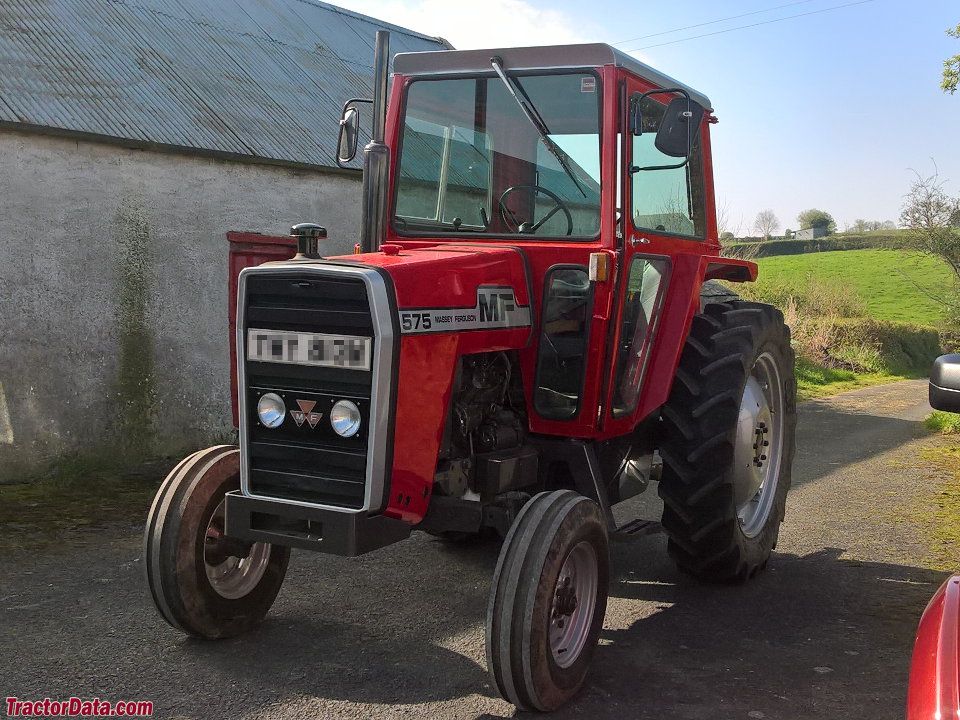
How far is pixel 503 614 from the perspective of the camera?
335 centimetres

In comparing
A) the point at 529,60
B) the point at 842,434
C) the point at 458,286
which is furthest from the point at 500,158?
the point at 842,434

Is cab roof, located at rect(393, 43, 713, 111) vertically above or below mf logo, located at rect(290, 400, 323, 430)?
above

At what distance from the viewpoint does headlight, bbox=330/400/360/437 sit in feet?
11.5

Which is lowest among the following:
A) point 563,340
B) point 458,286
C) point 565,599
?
point 565,599

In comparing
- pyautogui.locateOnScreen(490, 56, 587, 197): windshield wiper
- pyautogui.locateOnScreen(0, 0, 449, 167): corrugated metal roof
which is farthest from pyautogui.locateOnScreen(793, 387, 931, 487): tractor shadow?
pyautogui.locateOnScreen(0, 0, 449, 167): corrugated metal roof

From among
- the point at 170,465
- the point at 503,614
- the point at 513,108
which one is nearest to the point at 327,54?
the point at 170,465

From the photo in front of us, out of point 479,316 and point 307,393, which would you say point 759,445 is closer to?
point 479,316

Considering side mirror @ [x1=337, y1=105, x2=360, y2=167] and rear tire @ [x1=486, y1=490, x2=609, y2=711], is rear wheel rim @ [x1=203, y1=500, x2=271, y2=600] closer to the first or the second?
rear tire @ [x1=486, y1=490, x2=609, y2=711]

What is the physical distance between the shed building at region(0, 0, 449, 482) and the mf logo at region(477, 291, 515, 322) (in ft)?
15.7

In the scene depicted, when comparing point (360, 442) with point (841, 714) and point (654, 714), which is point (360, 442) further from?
point (841, 714)

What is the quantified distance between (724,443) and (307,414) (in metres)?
2.04

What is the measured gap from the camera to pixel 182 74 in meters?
9.41

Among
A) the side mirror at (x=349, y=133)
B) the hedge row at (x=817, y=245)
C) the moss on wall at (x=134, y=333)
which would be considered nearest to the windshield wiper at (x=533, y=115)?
the side mirror at (x=349, y=133)

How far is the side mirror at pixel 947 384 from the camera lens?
2691mm
